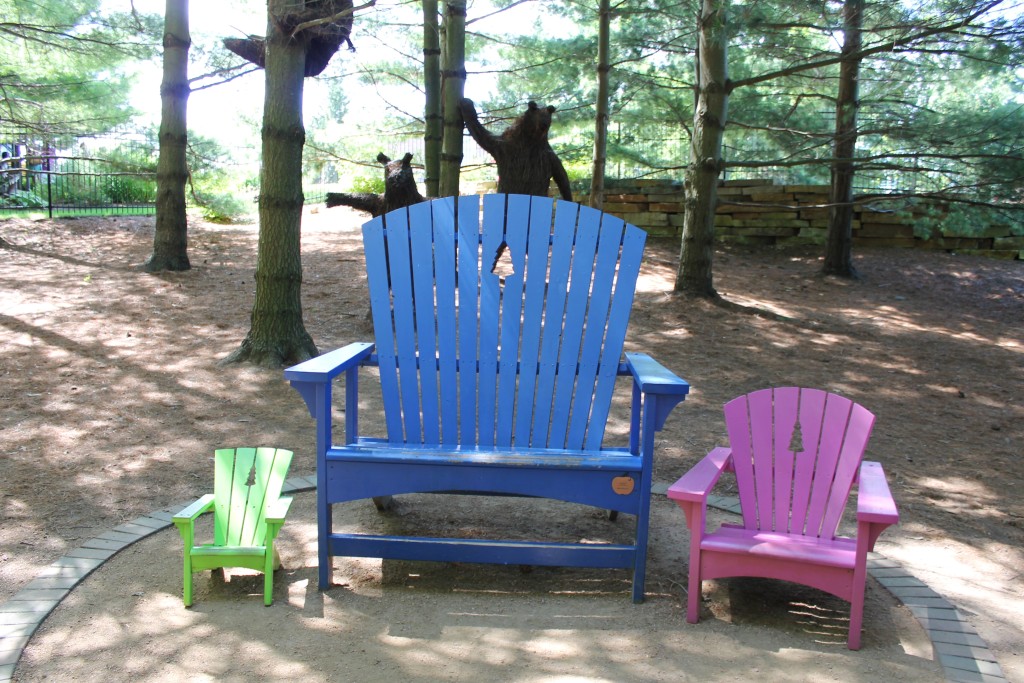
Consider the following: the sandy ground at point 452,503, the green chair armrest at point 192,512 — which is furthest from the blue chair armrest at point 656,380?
the green chair armrest at point 192,512

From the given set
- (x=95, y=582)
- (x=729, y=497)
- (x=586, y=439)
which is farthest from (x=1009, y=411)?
(x=95, y=582)

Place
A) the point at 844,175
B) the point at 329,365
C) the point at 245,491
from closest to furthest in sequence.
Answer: the point at 329,365 < the point at 245,491 < the point at 844,175

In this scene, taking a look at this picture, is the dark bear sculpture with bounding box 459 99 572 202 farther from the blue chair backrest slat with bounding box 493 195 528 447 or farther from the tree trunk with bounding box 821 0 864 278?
the tree trunk with bounding box 821 0 864 278

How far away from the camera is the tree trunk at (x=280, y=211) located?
18.3ft

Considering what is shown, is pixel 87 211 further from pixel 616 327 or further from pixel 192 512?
pixel 616 327

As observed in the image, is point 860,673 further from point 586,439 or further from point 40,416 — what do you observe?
point 40,416

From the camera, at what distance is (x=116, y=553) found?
3.08 meters

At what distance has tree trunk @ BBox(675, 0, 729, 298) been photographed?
7.87m

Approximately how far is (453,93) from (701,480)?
5.71 m

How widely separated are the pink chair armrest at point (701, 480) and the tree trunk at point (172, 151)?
7315 mm

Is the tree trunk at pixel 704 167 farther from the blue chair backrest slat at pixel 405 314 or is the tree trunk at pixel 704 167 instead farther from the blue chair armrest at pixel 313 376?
the blue chair armrest at pixel 313 376

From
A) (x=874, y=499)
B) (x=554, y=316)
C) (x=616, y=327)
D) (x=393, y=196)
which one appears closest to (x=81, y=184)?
(x=393, y=196)

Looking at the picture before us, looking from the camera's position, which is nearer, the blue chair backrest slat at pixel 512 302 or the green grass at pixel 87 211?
the blue chair backrest slat at pixel 512 302

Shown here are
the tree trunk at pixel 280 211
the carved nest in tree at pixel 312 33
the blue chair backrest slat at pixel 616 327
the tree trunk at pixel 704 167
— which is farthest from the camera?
the tree trunk at pixel 704 167
